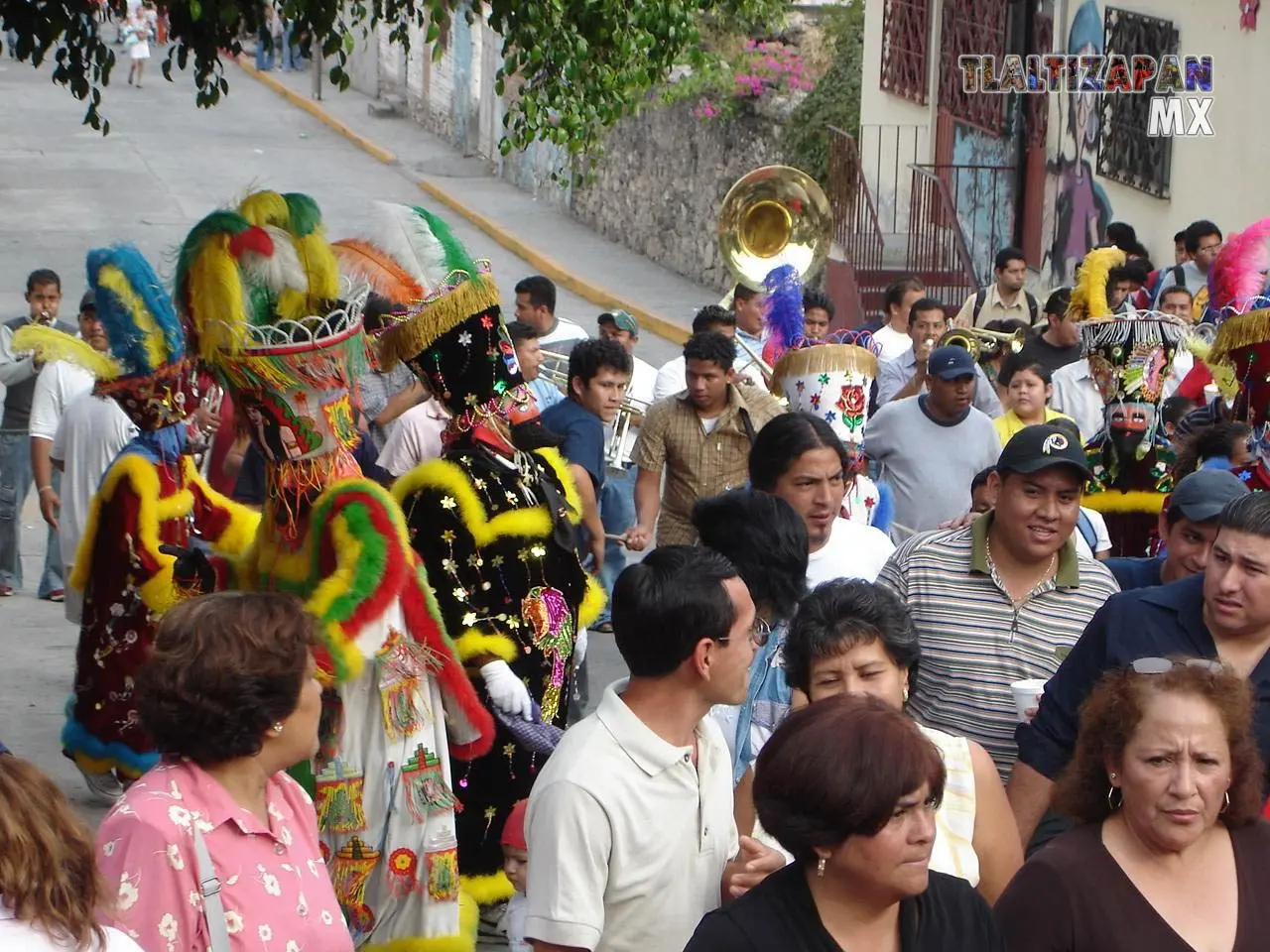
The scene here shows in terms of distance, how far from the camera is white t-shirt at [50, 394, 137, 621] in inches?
367

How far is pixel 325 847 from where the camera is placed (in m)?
5.61

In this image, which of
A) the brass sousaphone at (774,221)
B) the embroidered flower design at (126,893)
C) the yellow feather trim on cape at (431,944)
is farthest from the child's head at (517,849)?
the brass sousaphone at (774,221)

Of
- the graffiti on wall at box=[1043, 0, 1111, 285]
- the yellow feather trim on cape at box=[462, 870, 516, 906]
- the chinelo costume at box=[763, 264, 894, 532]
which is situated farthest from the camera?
the graffiti on wall at box=[1043, 0, 1111, 285]

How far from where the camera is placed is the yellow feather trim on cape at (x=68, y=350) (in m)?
7.23

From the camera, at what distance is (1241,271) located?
23.4ft

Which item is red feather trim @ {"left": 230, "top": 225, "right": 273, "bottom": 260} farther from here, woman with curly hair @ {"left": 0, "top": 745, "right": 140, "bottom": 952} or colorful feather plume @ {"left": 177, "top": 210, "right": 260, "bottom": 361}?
woman with curly hair @ {"left": 0, "top": 745, "right": 140, "bottom": 952}

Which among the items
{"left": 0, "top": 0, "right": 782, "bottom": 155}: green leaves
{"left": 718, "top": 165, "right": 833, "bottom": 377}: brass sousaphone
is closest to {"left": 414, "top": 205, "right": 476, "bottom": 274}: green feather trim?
{"left": 0, "top": 0, "right": 782, "bottom": 155}: green leaves

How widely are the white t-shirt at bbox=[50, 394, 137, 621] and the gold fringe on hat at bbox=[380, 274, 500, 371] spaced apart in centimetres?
359

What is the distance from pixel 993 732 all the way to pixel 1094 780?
129cm

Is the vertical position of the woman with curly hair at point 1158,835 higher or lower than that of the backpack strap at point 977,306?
higher

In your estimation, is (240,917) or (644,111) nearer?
(240,917)

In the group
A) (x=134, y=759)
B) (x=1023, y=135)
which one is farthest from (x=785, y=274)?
(x=1023, y=135)

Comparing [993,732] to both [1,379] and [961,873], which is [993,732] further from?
[1,379]

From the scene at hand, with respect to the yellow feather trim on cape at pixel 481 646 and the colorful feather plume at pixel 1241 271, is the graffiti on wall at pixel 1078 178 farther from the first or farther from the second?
the yellow feather trim on cape at pixel 481 646
